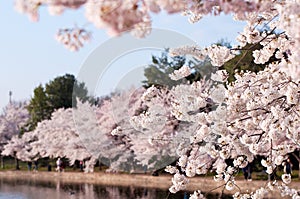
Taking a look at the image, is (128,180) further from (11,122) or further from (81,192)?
(11,122)

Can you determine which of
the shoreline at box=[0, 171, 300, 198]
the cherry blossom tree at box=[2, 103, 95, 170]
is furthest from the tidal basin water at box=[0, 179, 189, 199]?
the cherry blossom tree at box=[2, 103, 95, 170]

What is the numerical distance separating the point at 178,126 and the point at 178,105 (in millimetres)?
13111

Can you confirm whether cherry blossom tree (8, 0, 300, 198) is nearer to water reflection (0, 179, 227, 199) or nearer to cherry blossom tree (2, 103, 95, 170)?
water reflection (0, 179, 227, 199)

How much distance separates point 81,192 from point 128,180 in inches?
107

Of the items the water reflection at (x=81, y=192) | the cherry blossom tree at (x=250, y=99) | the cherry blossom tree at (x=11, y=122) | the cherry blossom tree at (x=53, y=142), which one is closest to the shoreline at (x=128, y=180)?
the water reflection at (x=81, y=192)

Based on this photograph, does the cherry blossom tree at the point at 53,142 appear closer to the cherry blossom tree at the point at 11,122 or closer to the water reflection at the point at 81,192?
the cherry blossom tree at the point at 11,122

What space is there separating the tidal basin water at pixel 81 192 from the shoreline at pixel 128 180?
32.6 inches

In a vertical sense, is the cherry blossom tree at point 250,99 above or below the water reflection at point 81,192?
above

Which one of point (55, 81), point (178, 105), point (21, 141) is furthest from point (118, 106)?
point (178, 105)

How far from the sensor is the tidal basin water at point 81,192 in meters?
15.1

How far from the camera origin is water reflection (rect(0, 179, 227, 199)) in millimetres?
15050

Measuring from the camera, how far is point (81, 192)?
17031 millimetres

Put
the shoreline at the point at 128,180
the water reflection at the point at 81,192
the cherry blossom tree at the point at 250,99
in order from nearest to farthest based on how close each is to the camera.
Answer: the cherry blossom tree at the point at 250,99
the water reflection at the point at 81,192
the shoreline at the point at 128,180

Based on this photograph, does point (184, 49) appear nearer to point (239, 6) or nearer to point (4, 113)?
point (239, 6)
